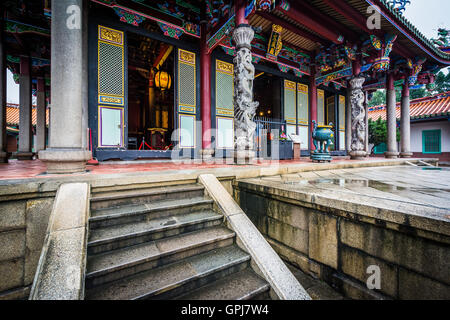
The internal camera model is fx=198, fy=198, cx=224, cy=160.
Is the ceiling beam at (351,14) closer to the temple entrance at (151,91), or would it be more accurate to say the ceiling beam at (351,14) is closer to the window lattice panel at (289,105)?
the window lattice panel at (289,105)

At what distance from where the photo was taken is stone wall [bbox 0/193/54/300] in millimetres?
1873

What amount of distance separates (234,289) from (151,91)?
38.9 ft

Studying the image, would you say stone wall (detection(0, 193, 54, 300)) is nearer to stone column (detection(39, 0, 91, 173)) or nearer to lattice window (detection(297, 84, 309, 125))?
stone column (detection(39, 0, 91, 173))

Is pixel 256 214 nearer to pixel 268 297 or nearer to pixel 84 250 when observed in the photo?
pixel 268 297

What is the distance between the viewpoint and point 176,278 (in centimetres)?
167

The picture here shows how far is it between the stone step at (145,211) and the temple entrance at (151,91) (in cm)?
437

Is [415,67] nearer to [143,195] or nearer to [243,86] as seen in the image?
[243,86]

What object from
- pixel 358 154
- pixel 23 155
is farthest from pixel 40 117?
pixel 358 154

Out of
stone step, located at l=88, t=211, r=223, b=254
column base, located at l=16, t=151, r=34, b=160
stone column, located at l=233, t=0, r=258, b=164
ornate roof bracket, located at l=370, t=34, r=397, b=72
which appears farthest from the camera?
column base, located at l=16, t=151, r=34, b=160

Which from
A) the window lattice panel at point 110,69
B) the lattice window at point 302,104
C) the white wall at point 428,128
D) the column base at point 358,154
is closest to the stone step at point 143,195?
the window lattice panel at point 110,69

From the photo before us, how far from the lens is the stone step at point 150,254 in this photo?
1.61 metres

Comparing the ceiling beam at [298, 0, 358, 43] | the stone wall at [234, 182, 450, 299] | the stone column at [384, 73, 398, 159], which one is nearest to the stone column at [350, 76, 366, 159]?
the ceiling beam at [298, 0, 358, 43]

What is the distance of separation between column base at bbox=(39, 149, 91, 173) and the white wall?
1898cm

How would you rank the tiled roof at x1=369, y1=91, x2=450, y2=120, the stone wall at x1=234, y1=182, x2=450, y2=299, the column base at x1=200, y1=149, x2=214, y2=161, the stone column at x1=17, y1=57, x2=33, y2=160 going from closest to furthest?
the stone wall at x1=234, y1=182, x2=450, y2=299 → the column base at x1=200, y1=149, x2=214, y2=161 → the stone column at x1=17, y1=57, x2=33, y2=160 → the tiled roof at x1=369, y1=91, x2=450, y2=120
